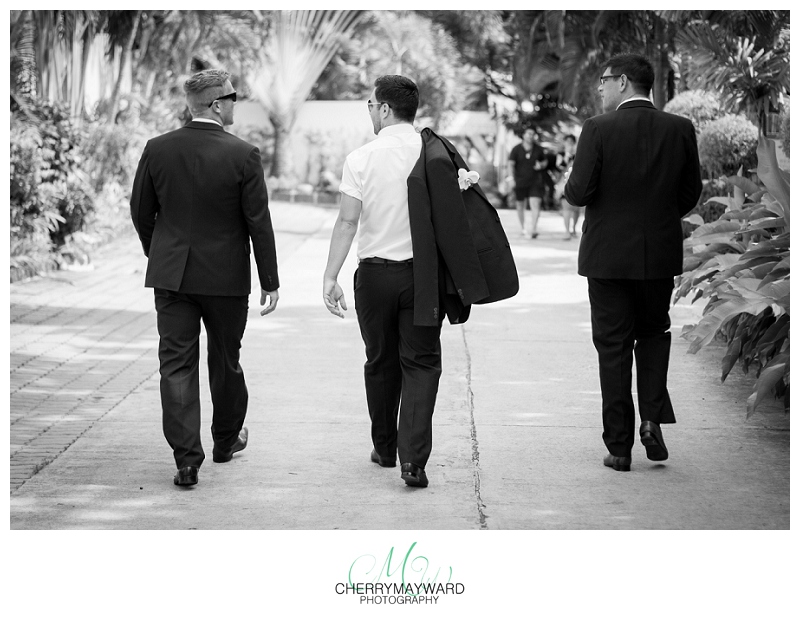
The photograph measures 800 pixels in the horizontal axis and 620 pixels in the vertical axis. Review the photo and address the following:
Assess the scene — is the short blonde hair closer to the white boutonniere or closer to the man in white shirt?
the man in white shirt

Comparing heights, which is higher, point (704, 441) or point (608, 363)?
point (608, 363)

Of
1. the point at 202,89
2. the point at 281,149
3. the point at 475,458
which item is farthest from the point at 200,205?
the point at 281,149

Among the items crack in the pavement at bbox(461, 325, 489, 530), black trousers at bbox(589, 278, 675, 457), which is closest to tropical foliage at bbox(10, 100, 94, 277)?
crack in the pavement at bbox(461, 325, 489, 530)

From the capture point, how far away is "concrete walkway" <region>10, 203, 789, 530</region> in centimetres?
466

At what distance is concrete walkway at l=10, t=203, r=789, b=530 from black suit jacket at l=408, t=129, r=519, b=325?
3.03ft

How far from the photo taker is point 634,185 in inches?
202

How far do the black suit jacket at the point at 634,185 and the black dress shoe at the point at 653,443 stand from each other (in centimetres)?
78

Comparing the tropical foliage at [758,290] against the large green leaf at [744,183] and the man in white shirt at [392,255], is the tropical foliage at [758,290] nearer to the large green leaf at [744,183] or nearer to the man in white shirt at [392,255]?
the large green leaf at [744,183]

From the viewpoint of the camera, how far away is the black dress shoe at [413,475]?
4.93 metres

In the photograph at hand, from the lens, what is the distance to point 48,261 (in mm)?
12477

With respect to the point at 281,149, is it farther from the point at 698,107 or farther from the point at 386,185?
the point at 386,185

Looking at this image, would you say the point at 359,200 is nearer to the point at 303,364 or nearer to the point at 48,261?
the point at 303,364
